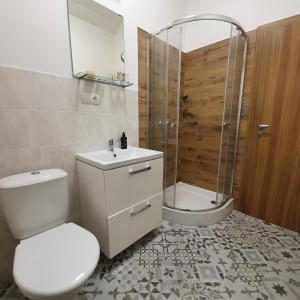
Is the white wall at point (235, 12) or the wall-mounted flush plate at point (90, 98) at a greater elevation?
the white wall at point (235, 12)

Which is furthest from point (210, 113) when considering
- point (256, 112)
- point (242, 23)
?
point (242, 23)

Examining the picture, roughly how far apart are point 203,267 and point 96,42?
6.44ft

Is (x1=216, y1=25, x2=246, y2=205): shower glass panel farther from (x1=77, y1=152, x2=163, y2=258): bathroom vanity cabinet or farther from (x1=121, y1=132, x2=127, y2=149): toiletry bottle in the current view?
(x1=121, y1=132, x2=127, y2=149): toiletry bottle

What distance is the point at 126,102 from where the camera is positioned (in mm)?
1695

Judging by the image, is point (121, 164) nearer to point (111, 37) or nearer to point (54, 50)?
point (54, 50)

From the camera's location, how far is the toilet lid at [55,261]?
73 centimetres

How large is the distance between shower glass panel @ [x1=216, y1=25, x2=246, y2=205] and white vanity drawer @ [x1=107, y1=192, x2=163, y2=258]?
0.85 m

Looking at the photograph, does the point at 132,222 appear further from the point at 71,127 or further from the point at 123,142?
the point at 71,127

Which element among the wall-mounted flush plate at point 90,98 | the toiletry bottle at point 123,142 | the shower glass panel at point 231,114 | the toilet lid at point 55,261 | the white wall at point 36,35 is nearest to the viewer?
the toilet lid at point 55,261

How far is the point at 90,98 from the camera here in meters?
1.42

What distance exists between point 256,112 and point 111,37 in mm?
1570

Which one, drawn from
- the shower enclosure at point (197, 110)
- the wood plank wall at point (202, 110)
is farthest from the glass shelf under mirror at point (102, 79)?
the shower enclosure at point (197, 110)

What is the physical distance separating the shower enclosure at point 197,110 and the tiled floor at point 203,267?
0.27 meters

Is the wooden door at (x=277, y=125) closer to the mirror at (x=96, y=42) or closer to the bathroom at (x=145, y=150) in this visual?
the bathroom at (x=145, y=150)
